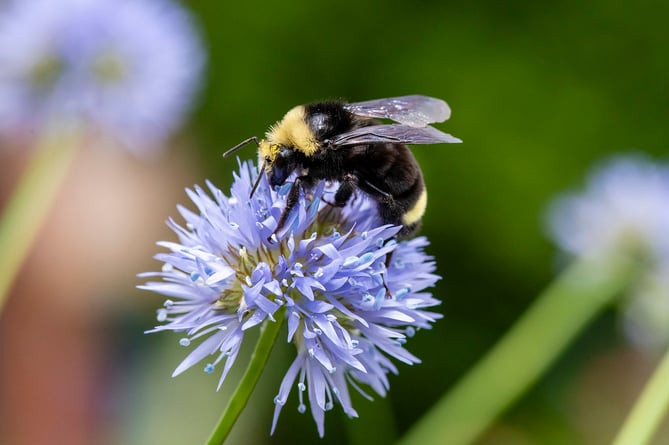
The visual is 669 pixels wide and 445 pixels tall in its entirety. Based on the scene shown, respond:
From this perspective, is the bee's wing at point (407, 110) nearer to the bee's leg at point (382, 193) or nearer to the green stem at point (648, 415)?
the bee's leg at point (382, 193)

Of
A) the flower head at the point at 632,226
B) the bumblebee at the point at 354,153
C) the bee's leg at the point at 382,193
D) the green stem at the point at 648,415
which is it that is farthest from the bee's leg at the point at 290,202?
the flower head at the point at 632,226

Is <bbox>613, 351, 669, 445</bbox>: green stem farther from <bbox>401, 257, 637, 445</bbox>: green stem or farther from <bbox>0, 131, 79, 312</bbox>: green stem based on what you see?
<bbox>0, 131, 79, 312</bbox>: green stem

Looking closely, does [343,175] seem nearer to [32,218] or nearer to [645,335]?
[32,218]

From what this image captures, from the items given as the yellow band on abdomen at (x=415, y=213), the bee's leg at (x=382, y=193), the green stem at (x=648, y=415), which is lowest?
the green stem at (x=648, y=415)

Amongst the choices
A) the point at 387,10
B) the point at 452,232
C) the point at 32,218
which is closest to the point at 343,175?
the point at 32,218

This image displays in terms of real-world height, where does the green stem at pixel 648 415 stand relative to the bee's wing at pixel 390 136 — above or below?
below

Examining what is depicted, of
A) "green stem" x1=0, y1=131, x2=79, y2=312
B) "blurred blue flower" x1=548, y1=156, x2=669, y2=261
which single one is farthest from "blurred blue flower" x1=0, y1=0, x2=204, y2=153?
"blurred blue flower" x1=548, y1=156, x2=669, y2=261

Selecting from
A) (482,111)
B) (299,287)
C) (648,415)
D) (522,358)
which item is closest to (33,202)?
(299,287)
